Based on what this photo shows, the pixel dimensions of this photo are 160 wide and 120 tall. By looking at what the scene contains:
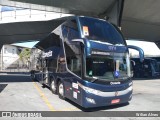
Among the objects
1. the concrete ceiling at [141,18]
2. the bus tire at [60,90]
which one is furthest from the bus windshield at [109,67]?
the concrete ceiling at [141,18]

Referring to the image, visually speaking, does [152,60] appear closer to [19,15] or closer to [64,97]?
[19,15]

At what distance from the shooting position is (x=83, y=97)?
885 centimetres

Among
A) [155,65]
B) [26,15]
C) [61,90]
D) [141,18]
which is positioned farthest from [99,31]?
[155,65]

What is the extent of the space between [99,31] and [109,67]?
1.56 m

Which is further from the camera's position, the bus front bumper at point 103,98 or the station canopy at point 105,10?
the station canopy at point 105,10

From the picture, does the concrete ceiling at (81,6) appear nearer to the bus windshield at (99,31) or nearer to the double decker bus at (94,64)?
the double decker bus at (94,64)

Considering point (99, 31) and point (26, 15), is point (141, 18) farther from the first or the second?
point (99, 31)

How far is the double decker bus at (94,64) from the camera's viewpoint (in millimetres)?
8875

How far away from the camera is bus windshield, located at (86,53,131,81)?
8977mm

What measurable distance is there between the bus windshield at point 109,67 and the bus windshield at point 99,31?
0.71 metres

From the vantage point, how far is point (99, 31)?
987 centimetres

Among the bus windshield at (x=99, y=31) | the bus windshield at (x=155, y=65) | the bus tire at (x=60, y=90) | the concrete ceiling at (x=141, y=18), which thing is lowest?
the bus tire at (x=60, y=90)

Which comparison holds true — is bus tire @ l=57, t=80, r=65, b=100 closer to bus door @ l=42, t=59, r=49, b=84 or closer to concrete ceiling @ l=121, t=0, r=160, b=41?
bus door @ l=42, t=59, r=49, b=84

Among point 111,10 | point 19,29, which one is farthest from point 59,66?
point 19,29
